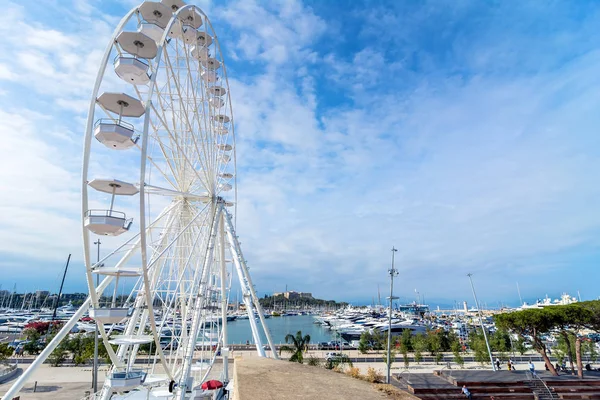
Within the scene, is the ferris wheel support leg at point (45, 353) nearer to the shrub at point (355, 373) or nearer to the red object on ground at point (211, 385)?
the red object on ground at point (211, 385)

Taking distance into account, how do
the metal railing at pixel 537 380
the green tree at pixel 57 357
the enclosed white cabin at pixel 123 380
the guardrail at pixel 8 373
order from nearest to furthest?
the enclosed white cabin at pixel 123 380 < the metal railing at pixel 537 380 < the guardrail at pixel 8 373 < the green tree at pixel 57 357

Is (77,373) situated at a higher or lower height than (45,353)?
lower

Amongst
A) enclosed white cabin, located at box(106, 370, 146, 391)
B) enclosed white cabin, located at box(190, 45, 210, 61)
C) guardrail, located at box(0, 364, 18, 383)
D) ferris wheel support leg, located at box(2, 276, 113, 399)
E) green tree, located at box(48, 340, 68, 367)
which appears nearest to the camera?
ferris wheel support leg, located at box(2, 276, 113, 399)

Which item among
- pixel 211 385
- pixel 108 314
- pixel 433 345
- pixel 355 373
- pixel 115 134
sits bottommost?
pixel 211 385

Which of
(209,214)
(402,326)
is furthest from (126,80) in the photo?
(402,326)

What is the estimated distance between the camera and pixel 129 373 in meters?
13.5

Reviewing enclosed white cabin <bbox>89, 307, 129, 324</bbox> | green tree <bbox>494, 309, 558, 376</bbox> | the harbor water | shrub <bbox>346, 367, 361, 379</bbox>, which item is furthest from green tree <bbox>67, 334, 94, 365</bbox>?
green tree <bbox>494, 309, 558, 376</bbox>

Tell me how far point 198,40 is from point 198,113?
4.25 meters

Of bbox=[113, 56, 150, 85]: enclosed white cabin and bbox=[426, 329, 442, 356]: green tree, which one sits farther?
bbox=[426, 329, 442, 356]: green tree

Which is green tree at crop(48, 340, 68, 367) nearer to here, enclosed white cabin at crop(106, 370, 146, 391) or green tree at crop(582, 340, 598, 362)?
enclosed white cabin at crop(106, 370, 146, 391)

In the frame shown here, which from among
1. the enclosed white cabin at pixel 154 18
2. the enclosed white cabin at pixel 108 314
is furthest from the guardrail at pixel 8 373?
the enclosed white cabin at pixel 154 18

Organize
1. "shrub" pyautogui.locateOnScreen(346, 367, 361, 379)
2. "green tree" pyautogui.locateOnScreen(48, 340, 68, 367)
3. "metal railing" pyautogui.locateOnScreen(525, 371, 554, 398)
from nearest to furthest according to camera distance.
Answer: "shrub" pyautogui.locateOnScreen(346, 367, 361, 379)
"metal railing" pyautogui.locateOnScreen(525, 371, 554, 398)
"green tree" pyautogui.locateOnScreen(48, 340, 68, 367)

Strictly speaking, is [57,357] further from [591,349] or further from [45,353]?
[591,349]

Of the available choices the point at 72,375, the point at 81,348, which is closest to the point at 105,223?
the point at 72,375
